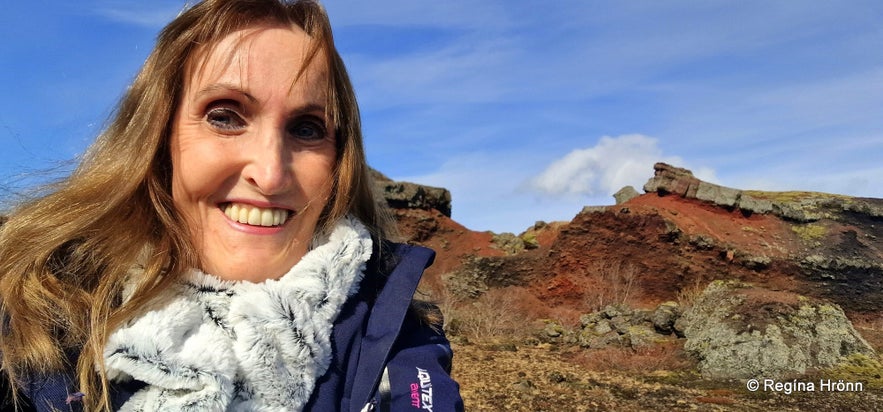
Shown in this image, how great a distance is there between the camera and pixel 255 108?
1435 mm

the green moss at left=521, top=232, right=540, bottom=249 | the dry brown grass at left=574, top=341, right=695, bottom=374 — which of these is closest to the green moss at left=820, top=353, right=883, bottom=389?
the dry brown grass at left=574, top=341, right=695, bottom=374

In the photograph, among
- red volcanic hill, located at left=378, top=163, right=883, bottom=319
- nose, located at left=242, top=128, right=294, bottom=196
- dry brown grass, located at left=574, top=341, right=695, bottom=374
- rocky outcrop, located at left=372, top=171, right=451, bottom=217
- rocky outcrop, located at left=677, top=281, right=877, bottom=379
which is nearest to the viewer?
nose, located at left=242, top=128, right=294, bottom=196

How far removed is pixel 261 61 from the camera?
143 centimetres

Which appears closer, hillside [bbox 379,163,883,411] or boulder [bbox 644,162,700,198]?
hillside [bbox 379,163,883,411]

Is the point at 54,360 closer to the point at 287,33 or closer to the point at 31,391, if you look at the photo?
the point at 31,391

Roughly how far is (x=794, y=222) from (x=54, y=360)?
56.1 feet

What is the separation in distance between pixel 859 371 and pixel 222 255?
880 cm

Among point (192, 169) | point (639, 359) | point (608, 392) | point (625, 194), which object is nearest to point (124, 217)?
point (192, 169)

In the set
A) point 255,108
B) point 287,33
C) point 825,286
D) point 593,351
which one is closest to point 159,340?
point 255,108

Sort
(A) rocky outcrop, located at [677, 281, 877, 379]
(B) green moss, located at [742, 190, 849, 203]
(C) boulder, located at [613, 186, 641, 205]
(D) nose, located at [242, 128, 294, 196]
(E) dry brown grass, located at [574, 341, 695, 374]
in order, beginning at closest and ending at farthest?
(D) nose, located at [242, 128, 294, 196] → (A) rocky outcrop, located at [677, 281, 877, 379] → (E) dry brown grass, located at [574, 341, 695, 374] → (C) boulder, located at [613, 186, 641, 205] → (B) green moss, located at [742, 190, 849, 203]

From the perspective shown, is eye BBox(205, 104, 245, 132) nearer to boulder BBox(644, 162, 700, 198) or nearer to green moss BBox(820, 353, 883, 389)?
green moss BBox(820, 353, 883, 389)

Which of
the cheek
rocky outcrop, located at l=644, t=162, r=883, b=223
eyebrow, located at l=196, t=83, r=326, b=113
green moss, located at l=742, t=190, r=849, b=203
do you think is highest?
green moss, located at l=742, t=190, r=849, b=203

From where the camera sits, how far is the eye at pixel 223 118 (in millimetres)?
1437

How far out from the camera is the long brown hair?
4.44 feet
